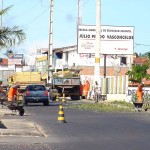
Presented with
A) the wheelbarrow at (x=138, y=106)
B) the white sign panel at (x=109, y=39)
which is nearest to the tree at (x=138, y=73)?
the white sign panel at (x=109, y=39)

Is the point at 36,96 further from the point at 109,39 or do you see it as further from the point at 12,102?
the point at 109,39

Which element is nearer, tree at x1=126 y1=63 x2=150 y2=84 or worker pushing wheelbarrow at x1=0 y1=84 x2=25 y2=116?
worker pushing wheelbarrow at x1=0 y1=84 x2=25 y2=116

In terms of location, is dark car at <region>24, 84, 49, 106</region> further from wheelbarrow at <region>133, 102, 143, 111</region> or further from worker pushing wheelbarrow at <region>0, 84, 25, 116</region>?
wheelbarrow at <region>133, 102, 143, 111</region>

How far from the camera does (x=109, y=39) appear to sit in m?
62.4

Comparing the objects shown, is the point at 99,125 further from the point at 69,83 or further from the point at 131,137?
the point at 69,83

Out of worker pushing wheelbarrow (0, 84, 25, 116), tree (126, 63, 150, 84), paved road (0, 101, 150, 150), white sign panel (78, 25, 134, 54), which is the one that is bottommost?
paved road (0, 101, 150, 150)

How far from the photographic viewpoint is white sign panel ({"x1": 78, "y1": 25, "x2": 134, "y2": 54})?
61.2m

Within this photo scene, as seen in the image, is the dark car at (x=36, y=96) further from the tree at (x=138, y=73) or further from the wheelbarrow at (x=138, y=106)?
the wheelbarrow at (x=138, y=106)

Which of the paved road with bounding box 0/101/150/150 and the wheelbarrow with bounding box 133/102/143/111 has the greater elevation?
the wheelbarrow with bounding box 133/102/143/111

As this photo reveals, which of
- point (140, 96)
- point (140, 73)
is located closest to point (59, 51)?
point (140, 73)

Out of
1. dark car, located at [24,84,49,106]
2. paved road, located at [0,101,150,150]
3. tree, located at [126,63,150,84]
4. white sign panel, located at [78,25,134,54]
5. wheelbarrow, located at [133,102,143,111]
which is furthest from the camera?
white sign panel, located at [78,25,134,54]

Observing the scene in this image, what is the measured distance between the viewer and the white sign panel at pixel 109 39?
61.2 m

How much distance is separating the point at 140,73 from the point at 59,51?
45.5 meters

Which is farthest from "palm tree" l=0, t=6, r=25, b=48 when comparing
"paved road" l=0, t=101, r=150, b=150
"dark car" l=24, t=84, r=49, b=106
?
"dark car" l=24, t=84, r=49, b=106
